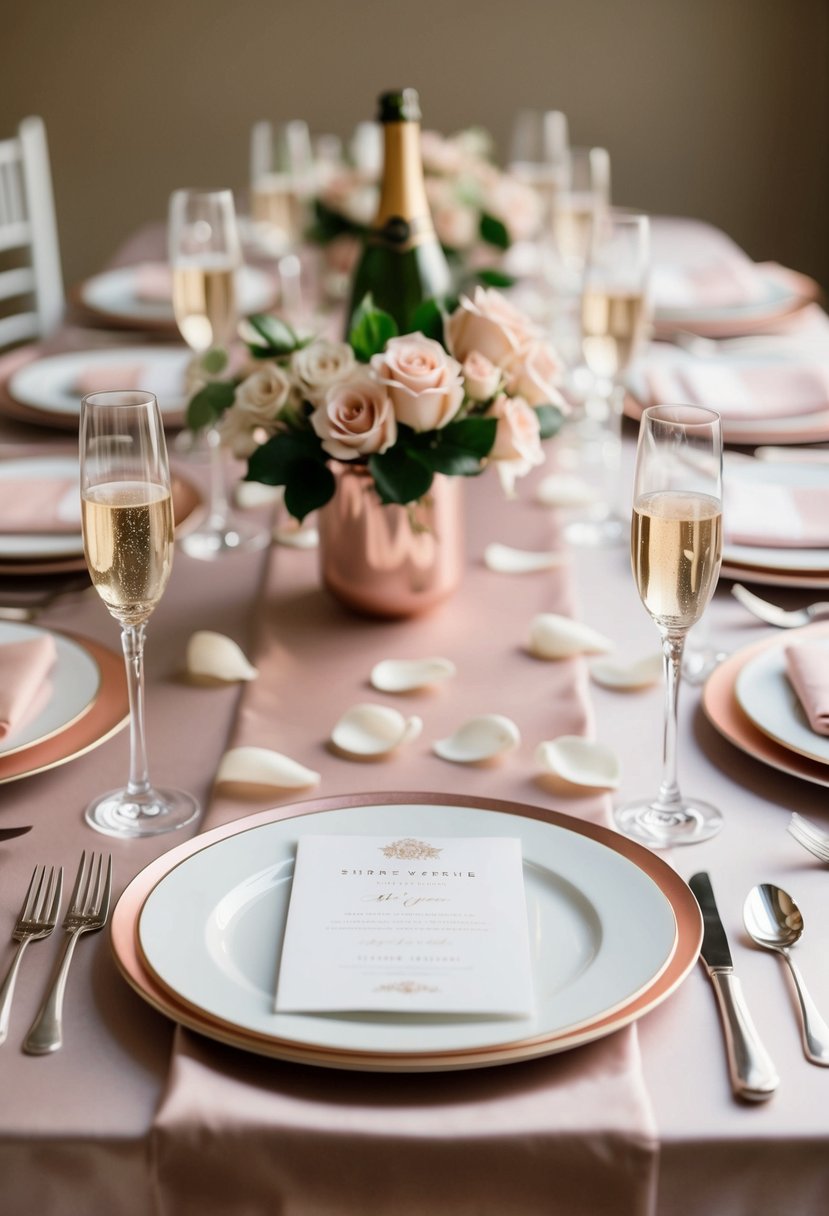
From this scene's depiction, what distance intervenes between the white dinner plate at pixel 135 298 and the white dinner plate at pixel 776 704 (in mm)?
1363

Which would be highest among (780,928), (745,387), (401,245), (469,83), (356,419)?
(469,83)

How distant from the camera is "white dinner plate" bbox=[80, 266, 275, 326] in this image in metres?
2.33

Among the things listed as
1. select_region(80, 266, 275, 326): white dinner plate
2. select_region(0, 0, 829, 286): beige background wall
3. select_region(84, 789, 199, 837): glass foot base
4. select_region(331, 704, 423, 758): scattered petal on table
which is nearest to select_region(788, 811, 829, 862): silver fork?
select_region(331, 704, 423, 758): scattered petal on table

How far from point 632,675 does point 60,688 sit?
1.64 feet

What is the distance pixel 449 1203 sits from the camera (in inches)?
26.2

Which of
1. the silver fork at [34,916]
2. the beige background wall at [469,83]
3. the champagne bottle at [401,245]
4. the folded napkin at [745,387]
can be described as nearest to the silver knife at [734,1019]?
the silver fork at [34,916]

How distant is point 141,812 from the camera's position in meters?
0.98

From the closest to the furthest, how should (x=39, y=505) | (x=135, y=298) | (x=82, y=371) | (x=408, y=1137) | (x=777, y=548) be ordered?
(x=408, y=1137), (x=777, y=548), (x=39, y=505), (x=82, y=371), (x=135, y=298)

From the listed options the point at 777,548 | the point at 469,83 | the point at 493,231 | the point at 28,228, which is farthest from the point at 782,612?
the point at 469,83

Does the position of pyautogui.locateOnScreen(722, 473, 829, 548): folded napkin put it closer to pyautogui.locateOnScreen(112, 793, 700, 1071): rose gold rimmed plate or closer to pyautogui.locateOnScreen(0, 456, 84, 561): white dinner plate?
pyautogui.locateOnScreen(112, 793, 700, 1071): rose gold rimmed plate

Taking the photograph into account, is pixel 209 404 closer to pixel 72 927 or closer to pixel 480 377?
pixel 480 377

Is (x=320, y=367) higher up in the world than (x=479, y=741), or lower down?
higher up

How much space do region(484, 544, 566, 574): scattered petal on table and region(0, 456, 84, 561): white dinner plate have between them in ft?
1.45

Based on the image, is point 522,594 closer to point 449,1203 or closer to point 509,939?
point 509,939
